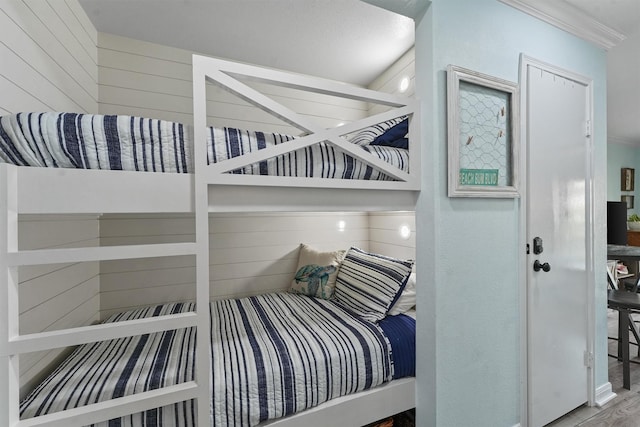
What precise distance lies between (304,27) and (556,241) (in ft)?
7.37

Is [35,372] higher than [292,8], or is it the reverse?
[292,8]

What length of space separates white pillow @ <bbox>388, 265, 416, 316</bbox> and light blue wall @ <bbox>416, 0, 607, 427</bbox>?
0.26 m

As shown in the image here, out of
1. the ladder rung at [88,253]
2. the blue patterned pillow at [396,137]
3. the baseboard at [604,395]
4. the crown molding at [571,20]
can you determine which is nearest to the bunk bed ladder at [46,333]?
the ladder rung at [88,253]

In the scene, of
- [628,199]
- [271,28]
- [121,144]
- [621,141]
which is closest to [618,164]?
[621,141]

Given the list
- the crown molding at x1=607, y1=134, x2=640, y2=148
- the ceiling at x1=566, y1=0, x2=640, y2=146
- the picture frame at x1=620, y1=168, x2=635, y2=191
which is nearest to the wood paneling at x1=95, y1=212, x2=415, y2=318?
the ceiling at x1=566, y1=0, x2=640, y2=146

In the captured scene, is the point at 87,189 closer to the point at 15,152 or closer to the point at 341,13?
the point at 15,152

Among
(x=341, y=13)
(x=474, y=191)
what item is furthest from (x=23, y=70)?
(x=474, y=191)

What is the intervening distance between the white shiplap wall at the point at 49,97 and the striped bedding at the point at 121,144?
0.38m

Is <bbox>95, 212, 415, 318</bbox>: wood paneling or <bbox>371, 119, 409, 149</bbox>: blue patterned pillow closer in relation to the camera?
<bbox>371, 119, 409, 149</bbox>: blue patterned pillow

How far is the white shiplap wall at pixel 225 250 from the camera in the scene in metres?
2.10

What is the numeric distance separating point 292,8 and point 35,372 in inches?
93.8

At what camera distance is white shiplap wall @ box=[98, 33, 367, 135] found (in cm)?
208

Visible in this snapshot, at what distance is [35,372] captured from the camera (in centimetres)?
123

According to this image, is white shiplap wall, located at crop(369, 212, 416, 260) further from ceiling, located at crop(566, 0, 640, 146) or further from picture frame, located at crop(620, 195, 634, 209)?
picture frame, located at crop(620, 195, 634, 209)
